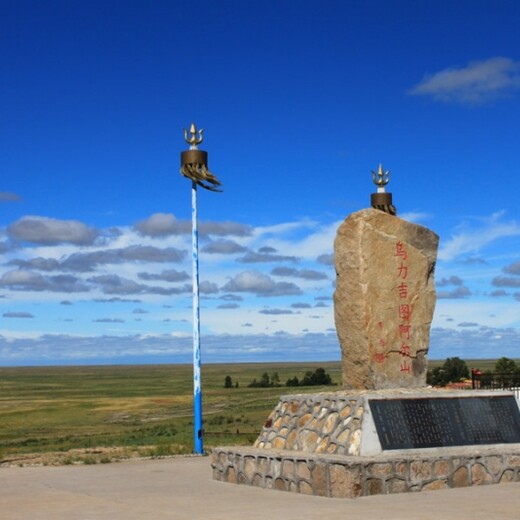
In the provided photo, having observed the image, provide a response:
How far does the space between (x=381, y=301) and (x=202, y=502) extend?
404cm

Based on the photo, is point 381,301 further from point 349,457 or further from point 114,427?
point 114,427

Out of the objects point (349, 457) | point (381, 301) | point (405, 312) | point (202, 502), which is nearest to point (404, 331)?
point (405, 312)

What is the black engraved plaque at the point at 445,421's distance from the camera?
12820mm

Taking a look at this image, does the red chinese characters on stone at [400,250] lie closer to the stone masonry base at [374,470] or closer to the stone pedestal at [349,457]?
the stone pedestal at [349,457]

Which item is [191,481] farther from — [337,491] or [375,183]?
[375,183]

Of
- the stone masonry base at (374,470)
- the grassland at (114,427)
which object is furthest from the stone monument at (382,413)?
the grassland at (114,427)

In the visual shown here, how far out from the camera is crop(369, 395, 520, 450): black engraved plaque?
12.8m

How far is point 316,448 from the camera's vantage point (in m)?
13.2

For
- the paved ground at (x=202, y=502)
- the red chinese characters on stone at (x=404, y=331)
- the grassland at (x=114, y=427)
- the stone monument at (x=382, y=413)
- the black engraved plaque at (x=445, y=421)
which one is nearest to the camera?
the paved ground at (x=202, y=502)

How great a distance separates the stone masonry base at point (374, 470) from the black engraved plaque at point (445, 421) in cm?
19

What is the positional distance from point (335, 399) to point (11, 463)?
23.5ft

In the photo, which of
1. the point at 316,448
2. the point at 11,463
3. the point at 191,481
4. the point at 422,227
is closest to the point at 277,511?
the point at 316,448

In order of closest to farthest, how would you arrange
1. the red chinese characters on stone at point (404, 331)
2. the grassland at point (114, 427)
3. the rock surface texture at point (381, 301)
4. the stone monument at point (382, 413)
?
the stone monument at point (382, 413) < the rock surface texture at point (381, 301) < the red chinese characters on stone at point (404, 331) < the grassland at point (114, 427)

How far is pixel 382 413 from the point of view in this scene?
12.9 metres
